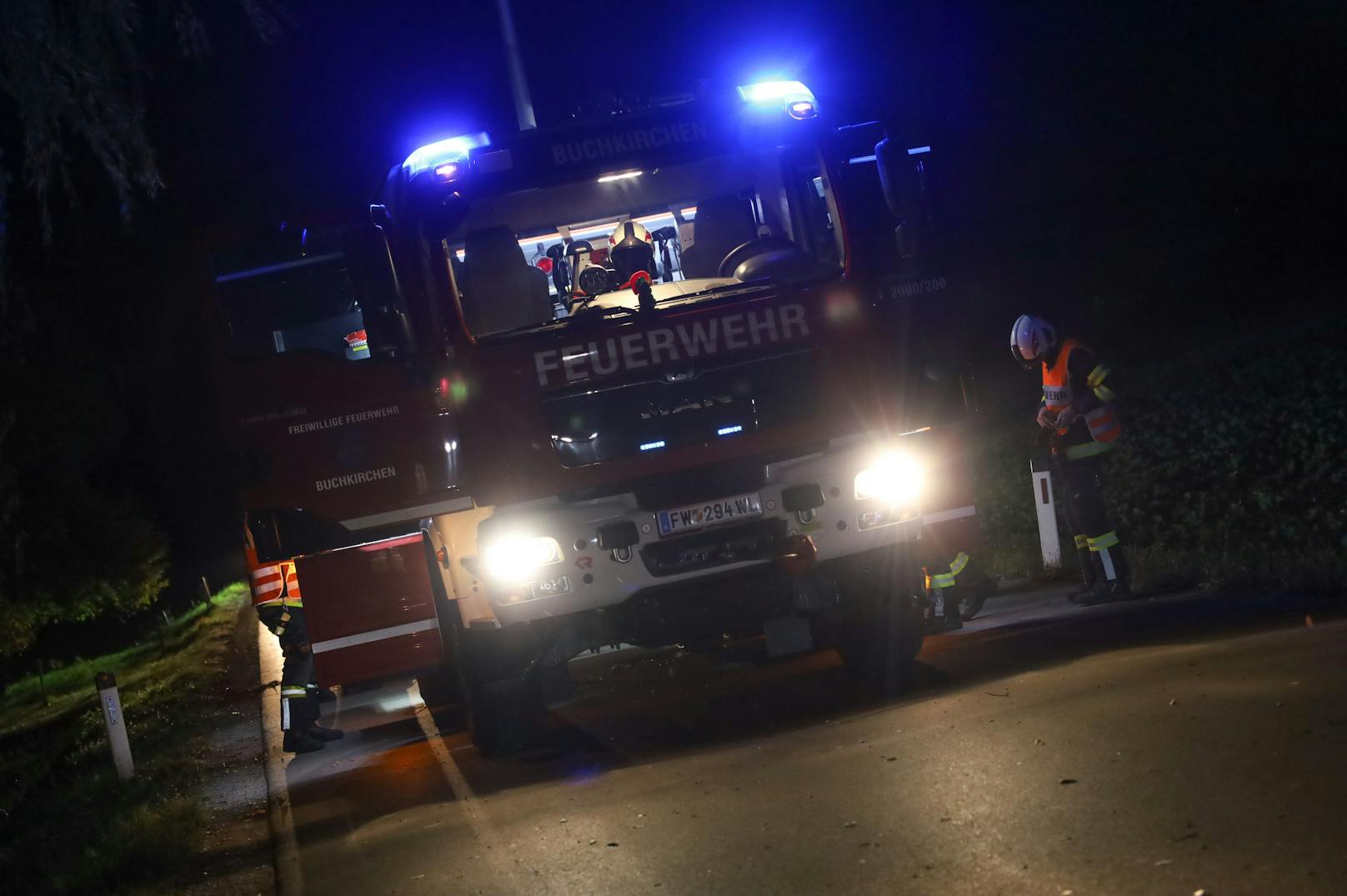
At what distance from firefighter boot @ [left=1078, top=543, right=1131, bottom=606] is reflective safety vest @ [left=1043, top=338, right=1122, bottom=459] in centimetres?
69

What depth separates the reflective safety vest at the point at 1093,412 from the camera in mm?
10211

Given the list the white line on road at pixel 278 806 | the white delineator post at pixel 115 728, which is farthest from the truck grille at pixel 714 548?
the white delineator post at pixel 115 728

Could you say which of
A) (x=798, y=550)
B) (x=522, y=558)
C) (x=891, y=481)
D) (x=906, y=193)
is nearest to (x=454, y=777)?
(x=522, y=558)

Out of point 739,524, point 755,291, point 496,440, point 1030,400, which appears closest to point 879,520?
point 739,524

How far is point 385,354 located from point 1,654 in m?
24.7

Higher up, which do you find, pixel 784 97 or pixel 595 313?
pixel 784 97

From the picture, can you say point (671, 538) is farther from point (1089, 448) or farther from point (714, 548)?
point (1089, 448)

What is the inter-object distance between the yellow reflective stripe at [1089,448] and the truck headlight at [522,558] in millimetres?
4256

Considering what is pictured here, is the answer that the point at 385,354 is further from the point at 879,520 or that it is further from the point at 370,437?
the point at 879,520

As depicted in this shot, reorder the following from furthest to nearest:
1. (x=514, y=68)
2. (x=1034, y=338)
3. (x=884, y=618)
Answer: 1. (x=514, y=68)
2. (x=1034, y=338)
3. (x=884, y=618)

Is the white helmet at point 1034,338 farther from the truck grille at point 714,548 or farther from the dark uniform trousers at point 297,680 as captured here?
the dark uniform trousers at point 297,680

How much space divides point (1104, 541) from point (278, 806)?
5566mm

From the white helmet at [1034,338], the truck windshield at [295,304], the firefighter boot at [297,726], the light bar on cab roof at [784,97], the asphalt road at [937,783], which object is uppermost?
the light bar on cab roof at [784,97]

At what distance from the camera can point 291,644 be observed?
9836mm
